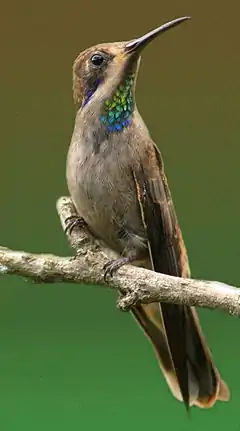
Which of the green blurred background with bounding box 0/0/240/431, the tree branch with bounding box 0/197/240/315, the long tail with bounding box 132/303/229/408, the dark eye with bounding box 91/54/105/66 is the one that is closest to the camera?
the tree branch with bounding box 0/197/240/315

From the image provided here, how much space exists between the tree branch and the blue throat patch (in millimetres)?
269

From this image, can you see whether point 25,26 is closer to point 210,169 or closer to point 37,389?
point 210,169

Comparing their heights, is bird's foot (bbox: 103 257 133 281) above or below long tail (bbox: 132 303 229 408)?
above

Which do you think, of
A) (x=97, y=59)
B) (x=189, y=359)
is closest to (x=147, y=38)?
(x=97, y=59)

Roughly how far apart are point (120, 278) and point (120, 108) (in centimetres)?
43

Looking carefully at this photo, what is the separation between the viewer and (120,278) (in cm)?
144

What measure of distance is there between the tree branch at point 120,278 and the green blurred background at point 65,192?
806 mm

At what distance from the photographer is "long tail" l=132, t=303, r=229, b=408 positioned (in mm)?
1736

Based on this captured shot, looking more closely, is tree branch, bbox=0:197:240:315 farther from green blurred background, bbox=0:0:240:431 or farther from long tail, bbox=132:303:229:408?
green blurred background, bbox=0:0:240:431

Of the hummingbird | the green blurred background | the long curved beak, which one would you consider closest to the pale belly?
the hummingbird

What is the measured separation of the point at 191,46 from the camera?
7.84 feet

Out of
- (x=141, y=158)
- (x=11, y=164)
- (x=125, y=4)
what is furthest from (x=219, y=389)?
(x=125, y=4)

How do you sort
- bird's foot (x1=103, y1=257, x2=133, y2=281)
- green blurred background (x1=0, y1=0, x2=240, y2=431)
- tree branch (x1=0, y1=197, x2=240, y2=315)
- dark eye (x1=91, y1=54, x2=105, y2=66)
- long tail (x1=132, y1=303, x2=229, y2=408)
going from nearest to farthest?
1. tree branch (x1=0, y1=197, x2=240, y2=315)
2. bird's foot (x1=103, y1=257, x2=133, y2=281)
3. dark eye (x1=91, y1=54, x2=105, y2=66)
4. long tail (x1=132, y1=303, x2=229, y2=408)
5. green blurred background (x1=0, y1=0, x2=240, y2=431)

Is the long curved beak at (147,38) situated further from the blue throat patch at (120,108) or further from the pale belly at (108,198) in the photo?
the pale belly at (108,198)
